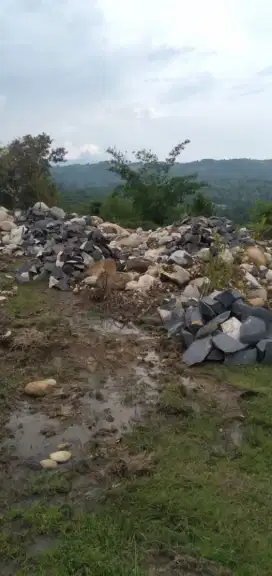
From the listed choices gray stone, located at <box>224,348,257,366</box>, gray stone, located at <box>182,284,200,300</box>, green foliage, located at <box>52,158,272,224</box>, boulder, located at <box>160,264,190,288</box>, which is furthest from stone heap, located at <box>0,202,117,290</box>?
green foliage, located at <box>52,158,272,224</box>

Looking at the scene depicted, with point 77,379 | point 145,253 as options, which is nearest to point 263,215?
point 145,253

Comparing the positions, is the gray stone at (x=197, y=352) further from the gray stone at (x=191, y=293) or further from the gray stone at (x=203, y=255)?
the gray stone at (x=203, y=255)

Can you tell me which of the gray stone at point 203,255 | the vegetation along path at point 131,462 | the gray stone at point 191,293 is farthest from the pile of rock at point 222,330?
the gray stone at point 203,255

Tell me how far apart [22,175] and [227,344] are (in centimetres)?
1022

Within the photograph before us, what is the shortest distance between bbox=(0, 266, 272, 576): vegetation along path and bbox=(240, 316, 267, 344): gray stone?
28 centimetres

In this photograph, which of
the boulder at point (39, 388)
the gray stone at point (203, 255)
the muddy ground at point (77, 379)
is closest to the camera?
the muddy ground at point (77, 379)

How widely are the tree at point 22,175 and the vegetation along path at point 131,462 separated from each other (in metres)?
9.14

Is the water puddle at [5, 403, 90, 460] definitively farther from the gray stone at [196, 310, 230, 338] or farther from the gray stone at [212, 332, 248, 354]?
the gray stone at [196, 310, 230, 338]

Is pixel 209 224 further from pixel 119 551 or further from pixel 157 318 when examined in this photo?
pixel 119 551

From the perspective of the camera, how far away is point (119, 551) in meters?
1.84

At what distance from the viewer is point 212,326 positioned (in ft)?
13.3

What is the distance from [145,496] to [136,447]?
0.46m

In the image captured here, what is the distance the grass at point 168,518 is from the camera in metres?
1.80

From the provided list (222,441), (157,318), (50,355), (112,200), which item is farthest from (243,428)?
(112,200)
